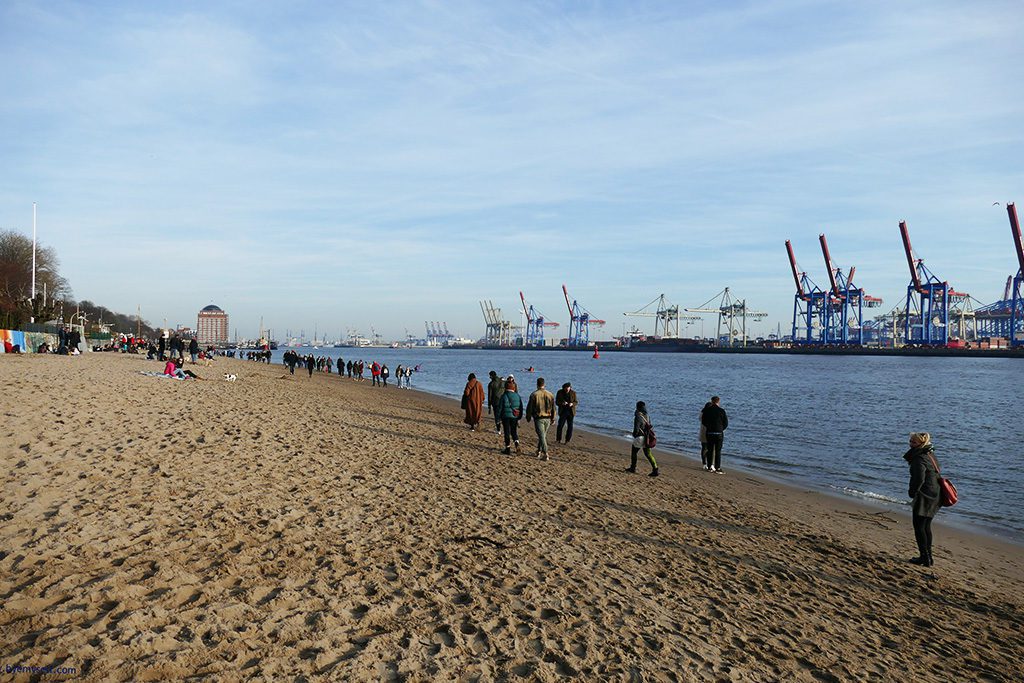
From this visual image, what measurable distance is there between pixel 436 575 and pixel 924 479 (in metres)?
5.59

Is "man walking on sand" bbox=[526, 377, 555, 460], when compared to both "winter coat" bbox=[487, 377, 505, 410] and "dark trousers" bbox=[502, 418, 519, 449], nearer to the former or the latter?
"dark trousers" bbox=[502, 418, 519, 449]

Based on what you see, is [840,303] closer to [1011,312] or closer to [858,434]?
[1011,312]

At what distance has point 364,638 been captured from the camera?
4.66m

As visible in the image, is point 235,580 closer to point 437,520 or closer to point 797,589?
point 437,520

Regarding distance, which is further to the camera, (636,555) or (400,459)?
(400,459)

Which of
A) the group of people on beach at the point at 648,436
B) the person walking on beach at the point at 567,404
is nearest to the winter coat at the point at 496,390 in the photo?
the group of people on beach at the point at 648,436

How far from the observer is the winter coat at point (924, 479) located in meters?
7.61

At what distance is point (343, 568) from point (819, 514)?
27.8 ft

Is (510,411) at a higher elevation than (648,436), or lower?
higher

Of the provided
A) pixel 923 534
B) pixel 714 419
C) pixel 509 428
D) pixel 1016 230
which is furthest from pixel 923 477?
pixel 1016 230

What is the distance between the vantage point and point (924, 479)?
7.62m

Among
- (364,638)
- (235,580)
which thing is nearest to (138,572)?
(235,580)

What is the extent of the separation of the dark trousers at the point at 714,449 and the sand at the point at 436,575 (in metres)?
2.46

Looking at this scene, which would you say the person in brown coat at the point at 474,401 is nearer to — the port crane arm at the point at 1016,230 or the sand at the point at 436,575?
the sand at the point at 436,575
